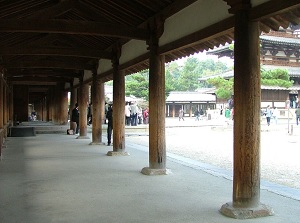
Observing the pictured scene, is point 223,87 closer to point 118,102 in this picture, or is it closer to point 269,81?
point 269,81

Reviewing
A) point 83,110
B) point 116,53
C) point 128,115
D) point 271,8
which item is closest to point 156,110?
point 116,53

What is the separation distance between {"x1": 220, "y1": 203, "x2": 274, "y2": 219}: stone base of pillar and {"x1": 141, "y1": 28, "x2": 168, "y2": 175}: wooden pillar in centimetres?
288

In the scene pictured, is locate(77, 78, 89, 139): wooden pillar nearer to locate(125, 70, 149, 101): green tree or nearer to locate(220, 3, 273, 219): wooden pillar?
locate(220, 3, 273, 219): wooden pillar

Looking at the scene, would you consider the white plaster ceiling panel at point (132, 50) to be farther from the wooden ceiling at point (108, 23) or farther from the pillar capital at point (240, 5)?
the pillar capital at point (240, 5)

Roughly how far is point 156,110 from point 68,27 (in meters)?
2.34

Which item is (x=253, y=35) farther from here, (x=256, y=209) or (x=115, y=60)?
(x=115, y=60)

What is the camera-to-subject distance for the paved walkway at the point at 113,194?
4613 mm

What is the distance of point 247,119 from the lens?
4641mm

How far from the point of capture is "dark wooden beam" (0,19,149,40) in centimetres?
661

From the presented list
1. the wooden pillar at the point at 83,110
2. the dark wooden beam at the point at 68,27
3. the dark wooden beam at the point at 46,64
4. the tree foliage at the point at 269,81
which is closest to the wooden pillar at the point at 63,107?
the wooden pillar at the point at 83,110

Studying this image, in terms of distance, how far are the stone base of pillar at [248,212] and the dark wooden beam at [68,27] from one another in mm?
4145

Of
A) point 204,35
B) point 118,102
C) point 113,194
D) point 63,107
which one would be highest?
point 204,35

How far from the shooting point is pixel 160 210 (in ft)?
16.0

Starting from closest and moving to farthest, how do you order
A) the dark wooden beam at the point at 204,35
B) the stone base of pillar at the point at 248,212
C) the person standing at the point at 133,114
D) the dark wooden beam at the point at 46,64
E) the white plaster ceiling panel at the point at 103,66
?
the stone base of pillar at the point at 248,212
the dark wooden beam at the point at 204,35
the white plaster ceiling panel at the point at 103,66
the dark wooden beam at the point at 46,64
the person standing at the point at 133,114
